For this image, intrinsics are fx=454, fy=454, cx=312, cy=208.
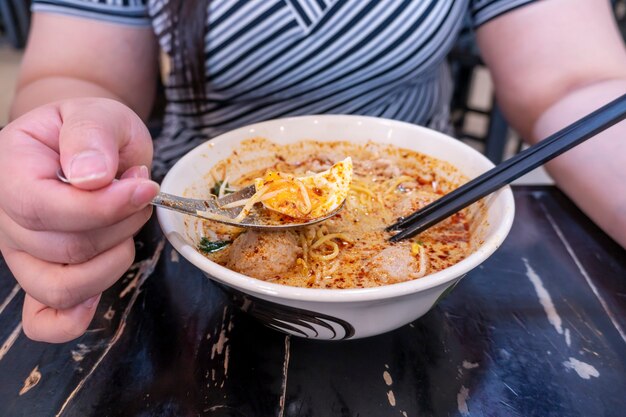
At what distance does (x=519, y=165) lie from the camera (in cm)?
92

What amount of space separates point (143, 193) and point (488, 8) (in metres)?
1.33

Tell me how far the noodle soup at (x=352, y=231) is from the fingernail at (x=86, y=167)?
0.33m

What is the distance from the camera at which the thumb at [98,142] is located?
62 cm

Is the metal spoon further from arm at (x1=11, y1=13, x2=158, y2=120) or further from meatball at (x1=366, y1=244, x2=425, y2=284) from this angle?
arm at (x1=11, y1=13, x2=158, y2=120)

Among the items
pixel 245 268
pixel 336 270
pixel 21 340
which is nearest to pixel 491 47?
pixel 336 270

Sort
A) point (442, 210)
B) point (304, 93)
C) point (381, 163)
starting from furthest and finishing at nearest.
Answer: point (304, 93)
point (381, 163)
point (442, 210)

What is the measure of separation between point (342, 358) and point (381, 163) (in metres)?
0.57

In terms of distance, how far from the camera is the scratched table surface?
31.3 inches

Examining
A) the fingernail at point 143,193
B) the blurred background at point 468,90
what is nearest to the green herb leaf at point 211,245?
the fingernail at point 143,193

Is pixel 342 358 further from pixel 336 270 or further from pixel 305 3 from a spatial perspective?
pixel 305 3

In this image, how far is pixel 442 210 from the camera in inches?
37.3

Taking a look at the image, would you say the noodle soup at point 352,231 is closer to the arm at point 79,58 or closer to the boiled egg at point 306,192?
the boiled egg at point 306,192

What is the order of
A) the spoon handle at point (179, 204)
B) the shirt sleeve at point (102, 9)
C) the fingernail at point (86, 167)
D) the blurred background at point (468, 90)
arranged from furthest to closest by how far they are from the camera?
the blurred background at point (468, 90) → the shirt sleeve at point (102, 9) → the spoon handle at point (179, 204) → the fingernail at point (86, 167)

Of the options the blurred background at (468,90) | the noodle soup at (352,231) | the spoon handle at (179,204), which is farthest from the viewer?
the blurred background at (468,90)
